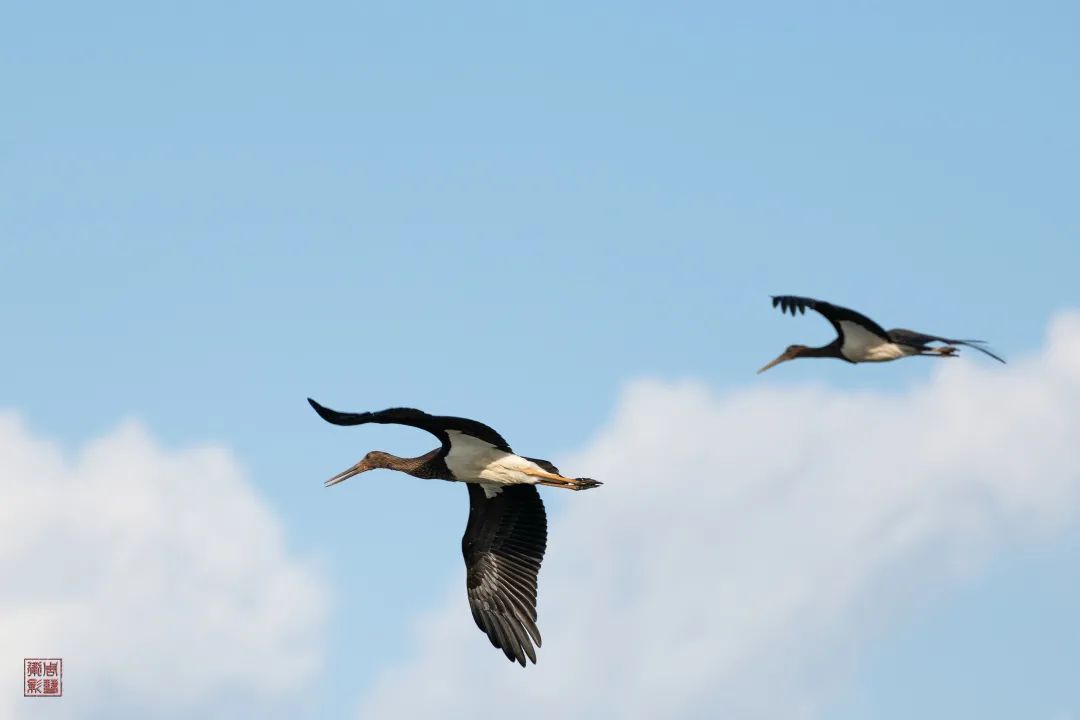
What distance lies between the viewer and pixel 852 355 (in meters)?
33.7

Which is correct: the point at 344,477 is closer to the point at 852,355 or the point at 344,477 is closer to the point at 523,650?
the point at 523,650

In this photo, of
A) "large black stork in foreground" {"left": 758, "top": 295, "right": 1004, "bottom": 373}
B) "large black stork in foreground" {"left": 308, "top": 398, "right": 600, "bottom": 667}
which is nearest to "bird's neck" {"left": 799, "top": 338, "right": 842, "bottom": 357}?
"large black stork in foreground" {"left": 758, "top": 295, "right": 1004, "bottom": 373}

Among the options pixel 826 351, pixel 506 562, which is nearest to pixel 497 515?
pixel 506 562

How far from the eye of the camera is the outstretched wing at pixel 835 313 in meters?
30.2

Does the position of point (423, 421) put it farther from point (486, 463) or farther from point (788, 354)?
point (788, 354)

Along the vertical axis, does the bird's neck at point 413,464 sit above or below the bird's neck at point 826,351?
below

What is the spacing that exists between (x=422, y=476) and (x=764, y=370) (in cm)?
747

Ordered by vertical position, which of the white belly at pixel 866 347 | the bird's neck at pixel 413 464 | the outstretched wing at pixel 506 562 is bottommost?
the outstretched wing at pixel 506 562

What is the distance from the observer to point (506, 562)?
105 feet

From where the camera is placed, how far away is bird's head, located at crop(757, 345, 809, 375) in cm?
3490

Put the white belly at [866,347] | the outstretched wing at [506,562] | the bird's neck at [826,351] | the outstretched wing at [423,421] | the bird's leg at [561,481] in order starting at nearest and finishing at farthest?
the outstretched wing at [423,421]
the bird's leg at [561,481]
the outstretched wing at [506,562]
the white belly at [866,347]
the bird's neck at [826,351]

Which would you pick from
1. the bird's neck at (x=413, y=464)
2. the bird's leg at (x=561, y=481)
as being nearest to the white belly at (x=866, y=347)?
the bird's leg at (x=561, y=481)

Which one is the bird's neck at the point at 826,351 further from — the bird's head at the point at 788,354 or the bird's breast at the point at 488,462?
the bird's breast at the point at 488,462

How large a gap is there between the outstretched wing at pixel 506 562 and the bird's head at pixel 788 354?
5.73 metres
